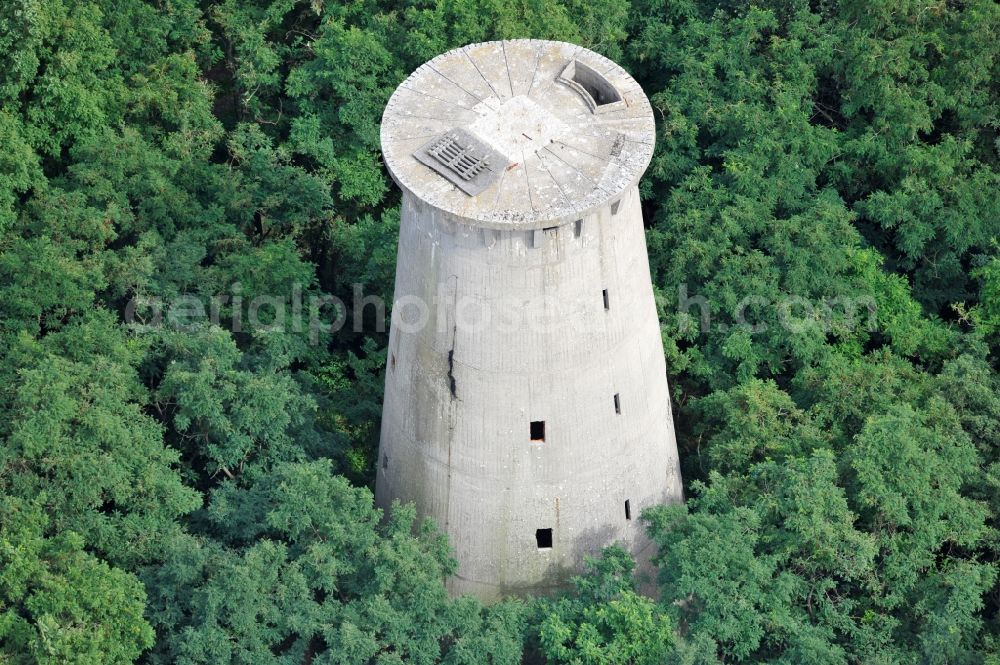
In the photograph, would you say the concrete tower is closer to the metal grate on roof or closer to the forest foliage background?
the metal grate on roof

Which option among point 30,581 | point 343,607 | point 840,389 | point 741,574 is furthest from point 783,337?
point 30,581

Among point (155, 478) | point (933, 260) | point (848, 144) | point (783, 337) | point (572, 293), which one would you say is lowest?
point (155, 478)

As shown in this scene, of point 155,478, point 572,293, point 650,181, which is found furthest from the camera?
point 650,181

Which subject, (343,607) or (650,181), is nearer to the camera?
(343,607)

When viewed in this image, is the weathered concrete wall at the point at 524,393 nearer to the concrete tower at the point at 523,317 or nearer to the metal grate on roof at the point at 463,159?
the concrete tower at the point at 523,317

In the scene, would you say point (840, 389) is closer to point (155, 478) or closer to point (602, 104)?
point (602, 104)

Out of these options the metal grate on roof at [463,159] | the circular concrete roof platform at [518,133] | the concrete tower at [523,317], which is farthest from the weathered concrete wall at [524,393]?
the metal grate on roof at [463,159]

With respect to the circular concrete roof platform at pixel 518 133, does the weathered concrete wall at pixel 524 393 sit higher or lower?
lower
